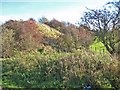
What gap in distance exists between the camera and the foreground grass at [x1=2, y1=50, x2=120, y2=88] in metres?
8.65

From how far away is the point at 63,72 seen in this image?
9.62 m

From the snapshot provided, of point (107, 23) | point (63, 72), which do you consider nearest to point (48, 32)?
point (107, 23)

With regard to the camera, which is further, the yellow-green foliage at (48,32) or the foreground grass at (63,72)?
the yellow-green foliage at (48,32)

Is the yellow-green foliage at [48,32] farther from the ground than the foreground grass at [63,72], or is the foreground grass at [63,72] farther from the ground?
the foreground grass at [63,72]

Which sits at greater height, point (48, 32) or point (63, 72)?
point (63, 72)

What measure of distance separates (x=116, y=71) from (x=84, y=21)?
8.06 meters

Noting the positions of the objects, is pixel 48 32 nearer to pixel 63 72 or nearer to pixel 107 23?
pixel 107 23

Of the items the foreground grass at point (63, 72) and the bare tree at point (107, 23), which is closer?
the foreground grass at point (63, 72)

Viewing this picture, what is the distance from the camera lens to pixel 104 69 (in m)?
8.80

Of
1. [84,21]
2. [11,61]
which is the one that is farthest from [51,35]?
[11,61]

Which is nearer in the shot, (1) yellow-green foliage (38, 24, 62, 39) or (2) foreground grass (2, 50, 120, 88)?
(2) foreground grass (2, 50, 120, 88)

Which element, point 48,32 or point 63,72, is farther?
point 48,32

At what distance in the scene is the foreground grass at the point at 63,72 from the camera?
340 inches

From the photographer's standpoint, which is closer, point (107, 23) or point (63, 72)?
point (63, 72)
